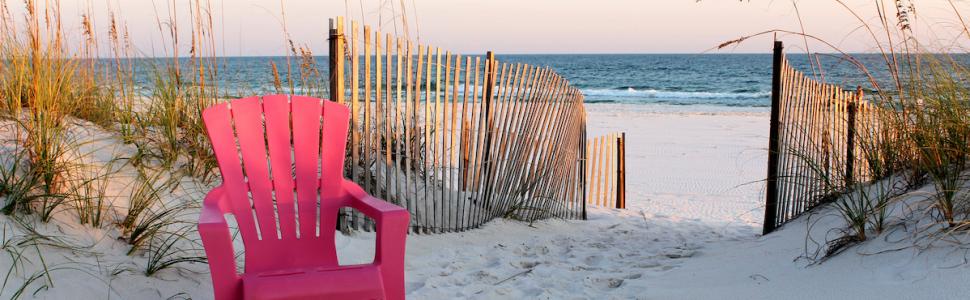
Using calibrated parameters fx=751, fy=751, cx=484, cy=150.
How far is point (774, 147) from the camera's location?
4934 millimetres

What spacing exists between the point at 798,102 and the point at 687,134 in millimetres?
8551

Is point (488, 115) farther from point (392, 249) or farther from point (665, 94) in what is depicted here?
point (665, 94)

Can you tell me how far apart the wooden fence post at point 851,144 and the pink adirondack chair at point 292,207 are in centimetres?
246

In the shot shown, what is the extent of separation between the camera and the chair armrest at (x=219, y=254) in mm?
2283

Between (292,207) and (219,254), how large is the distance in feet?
2.58

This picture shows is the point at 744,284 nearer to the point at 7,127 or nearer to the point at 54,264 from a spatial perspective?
the point at 54,264

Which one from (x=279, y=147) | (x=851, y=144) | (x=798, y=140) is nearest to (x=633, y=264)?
(x=798, y=140)

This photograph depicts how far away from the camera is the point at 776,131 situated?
15.9 feet

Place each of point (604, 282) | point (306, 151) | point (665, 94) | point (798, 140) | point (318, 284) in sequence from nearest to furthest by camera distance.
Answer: point (318, 284) → point (306, 151) → point (604, 282) → point (798, 140) → point (665, 94)

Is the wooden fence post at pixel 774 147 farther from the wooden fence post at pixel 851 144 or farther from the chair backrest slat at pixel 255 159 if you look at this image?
the chair backrest slat at pixel 255 159

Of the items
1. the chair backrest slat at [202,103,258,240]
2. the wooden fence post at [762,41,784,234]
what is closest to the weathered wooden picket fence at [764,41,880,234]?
the wooden fence post at [762,41,784,234]

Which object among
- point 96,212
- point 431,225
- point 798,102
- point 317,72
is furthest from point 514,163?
point 96,212

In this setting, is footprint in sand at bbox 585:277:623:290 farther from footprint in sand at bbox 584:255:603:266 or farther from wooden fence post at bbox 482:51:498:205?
wooden fence post at bbox 482:51:498:205

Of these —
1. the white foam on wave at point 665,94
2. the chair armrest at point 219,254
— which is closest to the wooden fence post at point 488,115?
the chair armrest at point 219,254
